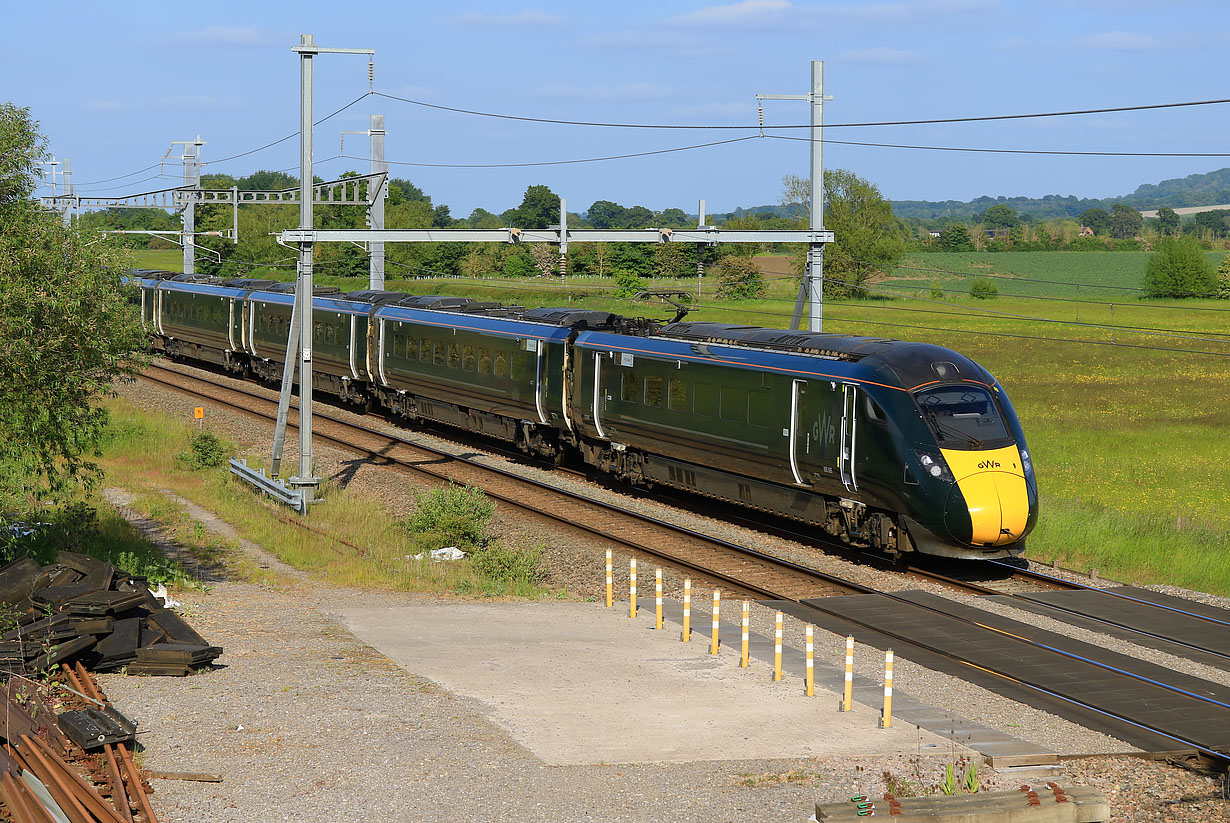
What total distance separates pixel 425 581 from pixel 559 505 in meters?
6.07

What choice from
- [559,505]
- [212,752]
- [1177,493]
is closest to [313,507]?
[559,505]

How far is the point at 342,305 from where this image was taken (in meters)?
39.4

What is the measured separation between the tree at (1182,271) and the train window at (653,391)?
9220 centimetres

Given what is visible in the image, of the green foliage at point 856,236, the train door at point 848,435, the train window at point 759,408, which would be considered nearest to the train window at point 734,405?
the train window at point 759,408

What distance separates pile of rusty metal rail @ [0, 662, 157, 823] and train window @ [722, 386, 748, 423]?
12.9m

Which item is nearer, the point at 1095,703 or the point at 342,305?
the point at 1095,703

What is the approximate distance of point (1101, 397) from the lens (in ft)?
164

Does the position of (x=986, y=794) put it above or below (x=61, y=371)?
below

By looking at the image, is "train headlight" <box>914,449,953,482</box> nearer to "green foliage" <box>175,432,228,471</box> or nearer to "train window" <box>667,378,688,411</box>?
"train window" <box>667,378,688,411</box>

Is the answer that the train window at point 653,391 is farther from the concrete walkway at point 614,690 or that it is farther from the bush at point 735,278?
the bush at point 735,278

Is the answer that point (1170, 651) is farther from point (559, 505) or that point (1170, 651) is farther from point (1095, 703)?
point (559, 505)

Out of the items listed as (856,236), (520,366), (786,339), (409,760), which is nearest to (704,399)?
(786,339)

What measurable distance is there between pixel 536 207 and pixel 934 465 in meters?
145

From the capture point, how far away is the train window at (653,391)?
24797 mm
